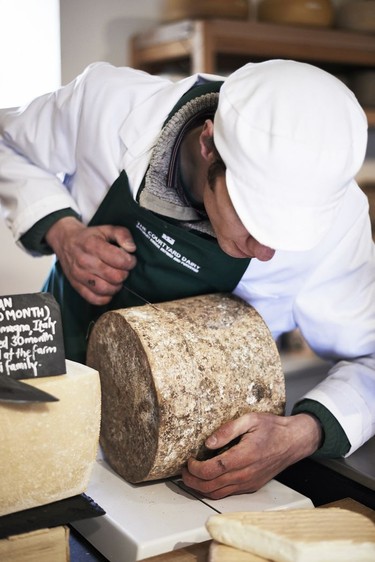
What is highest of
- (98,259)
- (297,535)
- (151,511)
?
(98,259)

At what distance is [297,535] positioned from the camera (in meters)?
1.02

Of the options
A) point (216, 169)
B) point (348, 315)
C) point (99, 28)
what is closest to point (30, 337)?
point (216, 169)

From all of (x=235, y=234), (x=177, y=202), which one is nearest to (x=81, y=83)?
(x=177, y=202)

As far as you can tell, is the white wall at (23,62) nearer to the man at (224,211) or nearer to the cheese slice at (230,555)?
the man at (224,211)

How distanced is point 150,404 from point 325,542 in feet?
1.23

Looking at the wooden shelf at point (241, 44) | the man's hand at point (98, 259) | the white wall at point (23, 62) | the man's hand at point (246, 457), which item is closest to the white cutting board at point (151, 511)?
the man's hand at point (246, 457)

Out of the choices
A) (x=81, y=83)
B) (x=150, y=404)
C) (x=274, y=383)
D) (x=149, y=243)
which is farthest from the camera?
(x=81, y=83)

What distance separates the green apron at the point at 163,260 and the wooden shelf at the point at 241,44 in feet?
4.36

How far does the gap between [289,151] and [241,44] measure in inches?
72.6

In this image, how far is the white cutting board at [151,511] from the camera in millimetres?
1146

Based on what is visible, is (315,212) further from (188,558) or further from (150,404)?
(188,558)

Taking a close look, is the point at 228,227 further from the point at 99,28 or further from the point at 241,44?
the point at 99,28

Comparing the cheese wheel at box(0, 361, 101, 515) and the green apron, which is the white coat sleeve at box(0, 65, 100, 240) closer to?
the green apron

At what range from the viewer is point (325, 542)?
3.29ft
